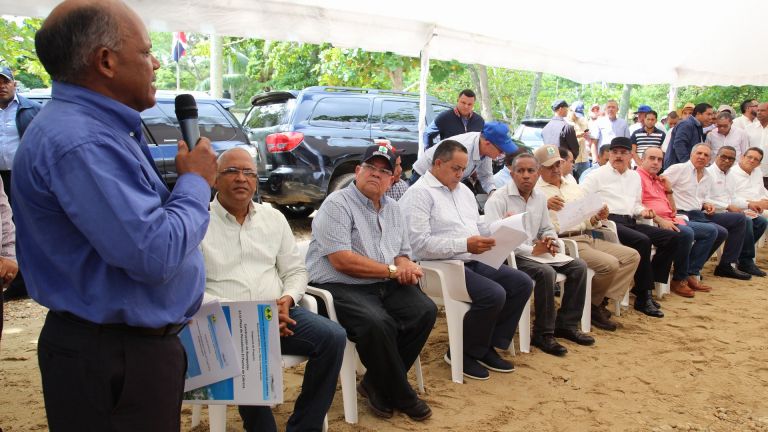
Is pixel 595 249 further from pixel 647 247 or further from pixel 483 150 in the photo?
pixel 483 150

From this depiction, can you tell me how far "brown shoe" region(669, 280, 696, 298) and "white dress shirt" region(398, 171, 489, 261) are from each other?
295cm

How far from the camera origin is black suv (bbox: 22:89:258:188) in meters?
6.15

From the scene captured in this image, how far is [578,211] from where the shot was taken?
4.80 meters

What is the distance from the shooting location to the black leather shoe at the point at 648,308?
211 inches

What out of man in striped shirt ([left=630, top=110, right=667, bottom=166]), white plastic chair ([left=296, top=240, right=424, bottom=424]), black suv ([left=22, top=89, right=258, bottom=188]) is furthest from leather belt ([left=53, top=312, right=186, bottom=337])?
man in striped shirt ([left=630, top=110, right=667, bottom=166])

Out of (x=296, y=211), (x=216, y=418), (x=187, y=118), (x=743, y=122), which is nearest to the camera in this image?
(x=187, y=118)

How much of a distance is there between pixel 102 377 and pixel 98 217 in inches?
15.6

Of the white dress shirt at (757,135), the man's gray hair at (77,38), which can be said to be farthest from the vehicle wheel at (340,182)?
the man's gray hair at (77,38)

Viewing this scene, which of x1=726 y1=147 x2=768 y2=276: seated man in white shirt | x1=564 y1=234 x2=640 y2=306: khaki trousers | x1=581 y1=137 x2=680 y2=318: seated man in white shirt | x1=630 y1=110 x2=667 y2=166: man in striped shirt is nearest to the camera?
x1=564 y1=234 x2=640 y2=306: khaki trousers

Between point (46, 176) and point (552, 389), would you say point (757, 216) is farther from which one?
point (46, 176)

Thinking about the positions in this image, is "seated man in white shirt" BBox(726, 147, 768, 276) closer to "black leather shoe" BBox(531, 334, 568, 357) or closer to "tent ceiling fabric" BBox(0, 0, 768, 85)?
"tent ceiling fabric" BBox(0, 0, 768, 85)

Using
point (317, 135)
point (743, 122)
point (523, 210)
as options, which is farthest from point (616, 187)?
point (743, 122)

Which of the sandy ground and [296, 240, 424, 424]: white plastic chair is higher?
[296, 240, 424, 424]: white plastic chair

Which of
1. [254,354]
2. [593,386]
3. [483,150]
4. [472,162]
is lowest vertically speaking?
[593,386]
